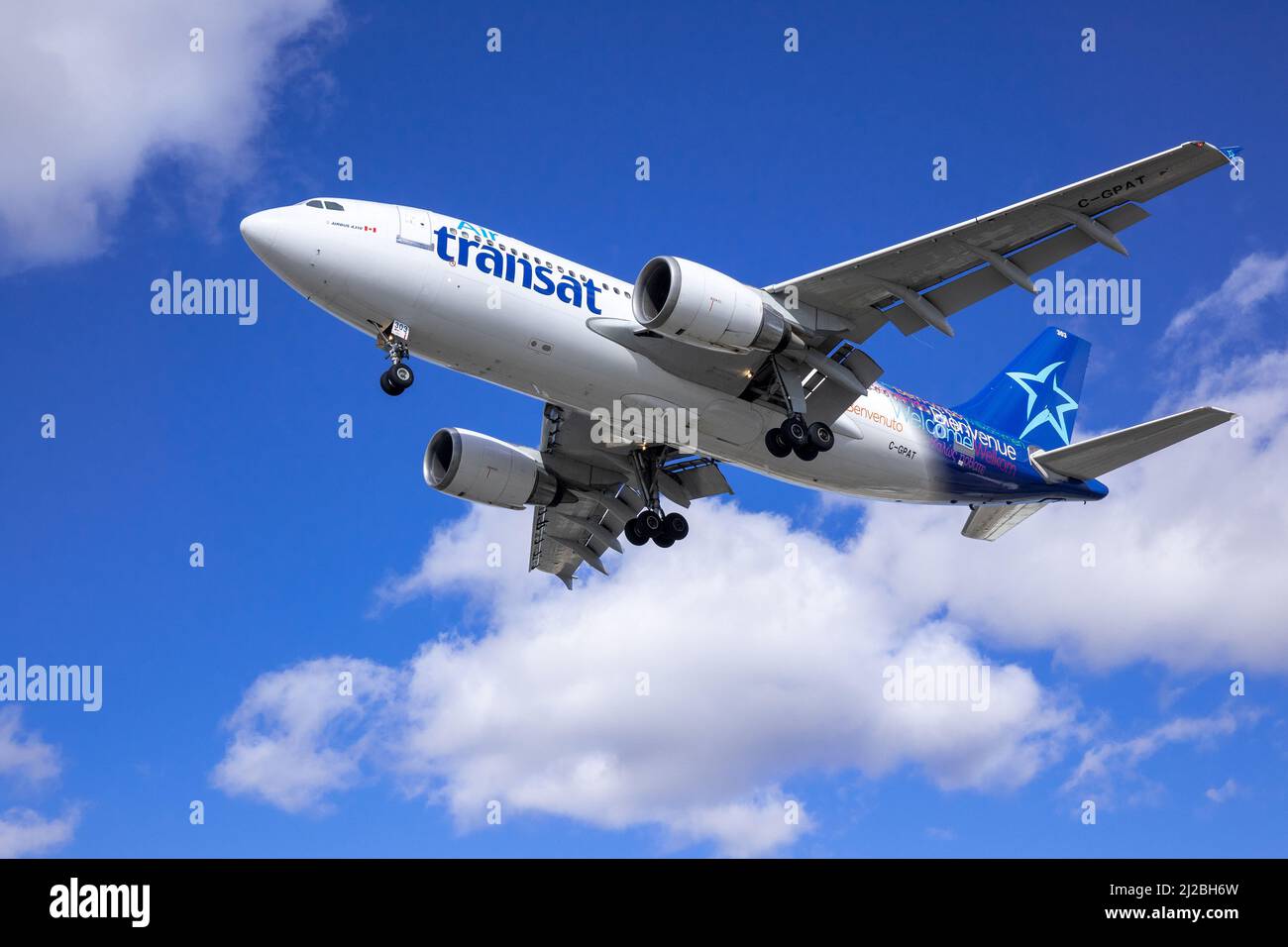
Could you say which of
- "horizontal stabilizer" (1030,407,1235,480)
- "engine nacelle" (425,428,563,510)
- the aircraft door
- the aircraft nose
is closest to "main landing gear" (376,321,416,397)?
the aircraft door

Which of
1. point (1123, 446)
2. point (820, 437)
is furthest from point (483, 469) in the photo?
point (1123, 446)

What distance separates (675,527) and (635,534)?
1.05m

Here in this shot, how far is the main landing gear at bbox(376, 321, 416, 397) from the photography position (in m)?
25.2

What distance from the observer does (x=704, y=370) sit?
2784cm

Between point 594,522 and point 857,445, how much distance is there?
28.9 ft

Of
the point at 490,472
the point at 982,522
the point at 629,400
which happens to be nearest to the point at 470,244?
the point at 629,400

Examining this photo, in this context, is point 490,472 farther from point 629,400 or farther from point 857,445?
point 857,445

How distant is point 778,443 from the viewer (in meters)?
28.7

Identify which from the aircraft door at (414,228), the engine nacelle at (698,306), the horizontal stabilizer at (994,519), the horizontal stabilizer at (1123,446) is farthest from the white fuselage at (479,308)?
the horizontal stabilizer at (994,519)

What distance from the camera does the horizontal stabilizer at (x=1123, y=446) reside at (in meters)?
29.0

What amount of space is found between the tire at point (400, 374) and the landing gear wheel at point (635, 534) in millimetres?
9038

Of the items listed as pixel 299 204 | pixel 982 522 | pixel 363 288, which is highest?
pixel 299 204

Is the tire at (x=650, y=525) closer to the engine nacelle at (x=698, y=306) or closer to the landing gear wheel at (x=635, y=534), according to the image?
the landing gear wheel at (x=635, y=534)

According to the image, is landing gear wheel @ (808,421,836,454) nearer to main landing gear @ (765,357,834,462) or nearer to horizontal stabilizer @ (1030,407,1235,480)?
main landing gear @ (765,357,834,462)
